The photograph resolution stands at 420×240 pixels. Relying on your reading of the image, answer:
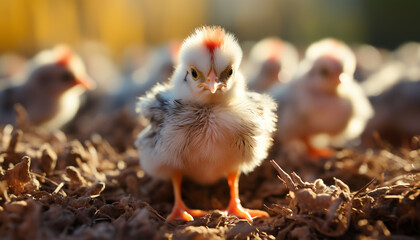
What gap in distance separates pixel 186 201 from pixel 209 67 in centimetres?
104

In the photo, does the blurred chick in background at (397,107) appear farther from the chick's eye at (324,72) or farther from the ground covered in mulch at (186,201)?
the ground covered in mulch at (186,201)

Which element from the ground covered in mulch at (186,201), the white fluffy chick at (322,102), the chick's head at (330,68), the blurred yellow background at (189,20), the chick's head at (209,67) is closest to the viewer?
the ground covered in mulch at (186,201)

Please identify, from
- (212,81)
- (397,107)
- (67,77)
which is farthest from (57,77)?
(397,107)

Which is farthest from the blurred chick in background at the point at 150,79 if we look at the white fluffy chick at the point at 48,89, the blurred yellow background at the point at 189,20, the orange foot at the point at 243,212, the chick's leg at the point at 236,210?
the blurred yellow background at the point at 189,20

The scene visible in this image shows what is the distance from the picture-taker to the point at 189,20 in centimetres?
1255

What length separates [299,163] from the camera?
141 inches

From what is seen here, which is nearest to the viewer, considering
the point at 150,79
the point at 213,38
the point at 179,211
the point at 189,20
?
the point at 213,38

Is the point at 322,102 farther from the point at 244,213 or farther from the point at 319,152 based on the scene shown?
the point at 244,213

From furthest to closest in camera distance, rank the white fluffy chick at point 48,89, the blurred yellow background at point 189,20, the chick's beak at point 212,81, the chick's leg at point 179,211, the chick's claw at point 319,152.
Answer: the blurred yellow background at point 189,20, the white fluffy chick at point 48,89, the chick's claw at point 319,152, the chick's leg at point 179,211, the chick's beak at point 212,81

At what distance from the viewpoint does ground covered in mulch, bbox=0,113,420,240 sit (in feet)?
6.56

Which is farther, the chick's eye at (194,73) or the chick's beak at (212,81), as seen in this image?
the chick's eye at (194,73)

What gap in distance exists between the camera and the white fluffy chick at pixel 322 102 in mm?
4234

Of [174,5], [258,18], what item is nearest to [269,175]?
[174,5]

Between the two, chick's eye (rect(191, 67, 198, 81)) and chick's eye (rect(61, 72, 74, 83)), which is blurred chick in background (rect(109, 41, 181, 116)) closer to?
chick's eye (rect(61, 72, 74, 83))
